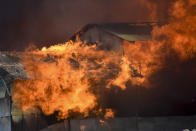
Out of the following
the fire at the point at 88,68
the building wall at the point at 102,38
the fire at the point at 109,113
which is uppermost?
the building wall at the point at 102,38

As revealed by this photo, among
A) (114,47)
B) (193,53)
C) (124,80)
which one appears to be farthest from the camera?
(114,47)

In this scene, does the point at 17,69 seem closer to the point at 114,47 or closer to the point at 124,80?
the point at 124,80

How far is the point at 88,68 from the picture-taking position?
14.8 metres

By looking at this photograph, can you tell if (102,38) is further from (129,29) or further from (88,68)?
(88,68)

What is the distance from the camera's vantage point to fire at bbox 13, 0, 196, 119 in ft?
43.3

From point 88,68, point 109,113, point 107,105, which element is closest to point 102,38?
point 88,68

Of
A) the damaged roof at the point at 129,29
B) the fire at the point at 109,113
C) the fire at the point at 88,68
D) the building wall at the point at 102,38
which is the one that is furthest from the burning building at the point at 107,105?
the damaged roof at the point at 129,29

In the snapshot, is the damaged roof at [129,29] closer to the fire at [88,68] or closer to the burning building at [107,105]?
the fire at [88,68]

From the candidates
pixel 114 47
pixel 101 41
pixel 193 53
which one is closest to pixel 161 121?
Answer: pixel 193 53

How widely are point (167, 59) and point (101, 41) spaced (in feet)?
44.0

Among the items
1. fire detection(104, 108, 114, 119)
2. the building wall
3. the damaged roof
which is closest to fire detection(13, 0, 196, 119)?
fire detection(104, 108, 114, 119)

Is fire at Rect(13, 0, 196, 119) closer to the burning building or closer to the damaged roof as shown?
the burning building

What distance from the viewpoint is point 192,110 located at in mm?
15844

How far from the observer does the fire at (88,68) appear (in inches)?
520
